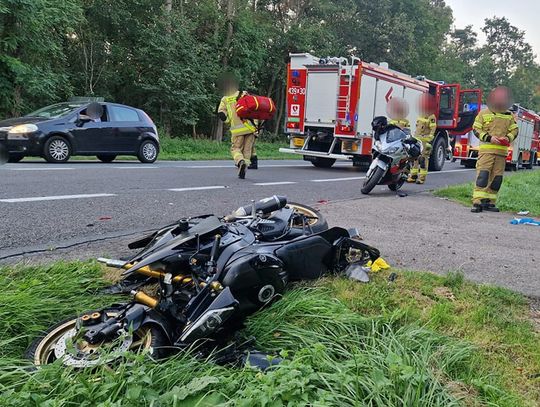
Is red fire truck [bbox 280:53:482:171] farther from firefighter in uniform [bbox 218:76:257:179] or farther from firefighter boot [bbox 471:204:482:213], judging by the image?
firefighter boot [bbox 471:204:482:213]

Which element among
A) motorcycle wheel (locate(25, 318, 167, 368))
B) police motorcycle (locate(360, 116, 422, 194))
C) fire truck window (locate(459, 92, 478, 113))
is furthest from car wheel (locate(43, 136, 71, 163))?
fire truck window (locate(459, 92, 478, 113))

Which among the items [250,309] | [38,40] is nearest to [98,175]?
[250,309]

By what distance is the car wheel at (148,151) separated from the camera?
12.1 meters

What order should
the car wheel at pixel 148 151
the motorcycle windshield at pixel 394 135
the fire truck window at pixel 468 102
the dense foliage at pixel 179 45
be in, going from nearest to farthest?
1. the motorcycle windshield at pixel 394 135
2. the car wheel at pixel 148 151
3. the fire truck window at pixel 468 102
4. the dense foliage at pixel 179 45

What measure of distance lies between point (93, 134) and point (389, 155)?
22.2 ft

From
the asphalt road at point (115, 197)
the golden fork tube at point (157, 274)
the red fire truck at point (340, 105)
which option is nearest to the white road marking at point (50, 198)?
the asphalt road at point (115, 197)

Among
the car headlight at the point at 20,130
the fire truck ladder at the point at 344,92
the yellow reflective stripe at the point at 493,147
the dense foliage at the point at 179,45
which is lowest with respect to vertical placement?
the car headlight at the point at 20,130

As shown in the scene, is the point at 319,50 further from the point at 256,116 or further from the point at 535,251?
the point at 535,251

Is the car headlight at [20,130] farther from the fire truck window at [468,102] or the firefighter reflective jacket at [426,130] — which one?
the fire truck window at [468,102]

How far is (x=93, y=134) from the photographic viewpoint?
11.1 metres

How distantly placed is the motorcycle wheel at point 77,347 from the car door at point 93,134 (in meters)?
9.43

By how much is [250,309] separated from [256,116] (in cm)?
653

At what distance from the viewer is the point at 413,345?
220 centimetres

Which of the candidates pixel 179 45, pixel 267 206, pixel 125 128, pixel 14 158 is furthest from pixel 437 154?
pixel 267 206
